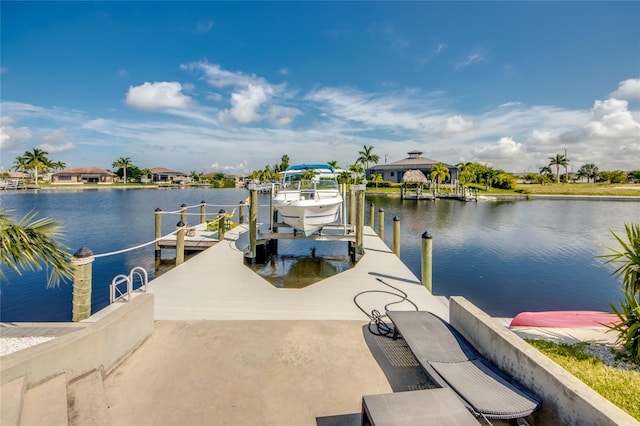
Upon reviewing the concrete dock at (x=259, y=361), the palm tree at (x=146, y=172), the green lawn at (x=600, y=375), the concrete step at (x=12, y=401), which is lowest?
the concrete dock at (x=259, y=361)

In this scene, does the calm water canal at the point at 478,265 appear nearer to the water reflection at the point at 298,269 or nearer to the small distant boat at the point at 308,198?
the water reflection at the point at 298,269

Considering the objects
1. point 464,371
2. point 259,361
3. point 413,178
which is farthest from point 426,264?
point 413,178

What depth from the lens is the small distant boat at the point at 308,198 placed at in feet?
29.7

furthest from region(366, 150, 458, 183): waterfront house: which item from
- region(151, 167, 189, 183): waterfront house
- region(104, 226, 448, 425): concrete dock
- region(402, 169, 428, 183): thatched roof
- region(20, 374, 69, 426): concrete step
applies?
region(151, 167, 189, 183): waterfront house

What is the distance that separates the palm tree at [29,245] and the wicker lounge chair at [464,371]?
454 cm

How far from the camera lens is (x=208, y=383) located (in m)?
3.45

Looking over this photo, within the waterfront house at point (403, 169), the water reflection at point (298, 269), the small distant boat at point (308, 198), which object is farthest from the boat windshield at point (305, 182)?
the waterfront house at point (403, 169)

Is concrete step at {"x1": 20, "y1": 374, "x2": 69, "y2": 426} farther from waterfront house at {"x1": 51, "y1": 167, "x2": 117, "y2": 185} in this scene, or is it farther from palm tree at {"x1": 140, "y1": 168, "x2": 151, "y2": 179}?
palm tree at {"x1": 140, "y1": 168, "x2": 151, "y2": 179}

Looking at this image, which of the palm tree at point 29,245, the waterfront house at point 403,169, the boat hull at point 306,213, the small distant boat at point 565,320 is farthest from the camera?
the waterfront house at point 403,169

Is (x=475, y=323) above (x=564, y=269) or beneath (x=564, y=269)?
above

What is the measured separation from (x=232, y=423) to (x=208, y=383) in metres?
0.73

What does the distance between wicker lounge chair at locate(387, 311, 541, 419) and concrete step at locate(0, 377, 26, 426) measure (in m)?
3.63

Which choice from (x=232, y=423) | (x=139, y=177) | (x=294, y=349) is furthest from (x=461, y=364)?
(x=139, y=177)

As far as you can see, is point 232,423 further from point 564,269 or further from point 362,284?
point 564,269
